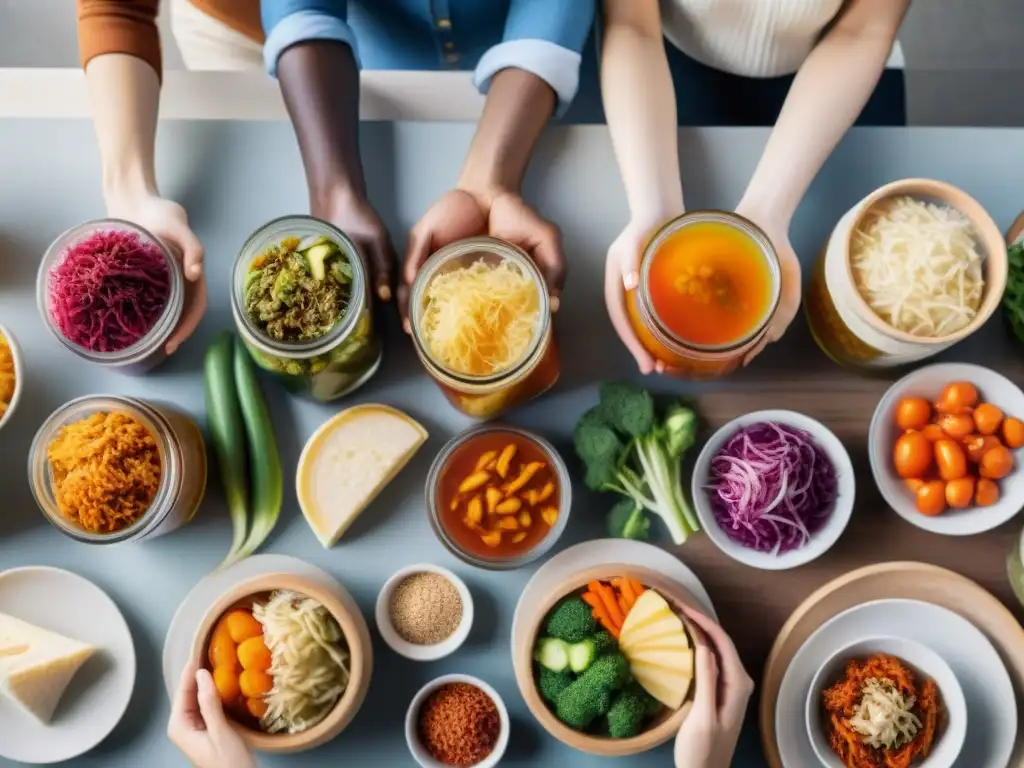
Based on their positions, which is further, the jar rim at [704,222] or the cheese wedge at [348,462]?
the cheese wedge at [348,462]

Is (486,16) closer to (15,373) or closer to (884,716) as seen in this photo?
(15,373)

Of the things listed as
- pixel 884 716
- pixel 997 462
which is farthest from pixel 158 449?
pixel 997 462

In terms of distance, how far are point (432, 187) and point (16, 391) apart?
1.95 ft

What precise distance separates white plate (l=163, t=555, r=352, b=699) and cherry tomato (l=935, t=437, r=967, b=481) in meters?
0.75

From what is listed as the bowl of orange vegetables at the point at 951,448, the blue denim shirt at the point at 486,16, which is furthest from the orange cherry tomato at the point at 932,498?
the blue denim shirt at the point at 486,16

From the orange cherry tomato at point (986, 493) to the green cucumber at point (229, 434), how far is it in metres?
0.92

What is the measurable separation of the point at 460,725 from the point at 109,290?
66cm

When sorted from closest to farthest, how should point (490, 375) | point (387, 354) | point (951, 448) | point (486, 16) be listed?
point (490, 375), point (951, 448), point (387, 354), point (486, 16)

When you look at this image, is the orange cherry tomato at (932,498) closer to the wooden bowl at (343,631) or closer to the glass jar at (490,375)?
the glass jar at (490,375)

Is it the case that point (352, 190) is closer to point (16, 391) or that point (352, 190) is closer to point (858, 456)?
point (16, 391)

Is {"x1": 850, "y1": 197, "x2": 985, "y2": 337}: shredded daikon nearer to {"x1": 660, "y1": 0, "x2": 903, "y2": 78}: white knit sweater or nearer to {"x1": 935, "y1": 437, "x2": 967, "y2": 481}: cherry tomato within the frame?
{"x1": 935, "y1": 437, "x2": 967, "y2": 481}: cherry tomato

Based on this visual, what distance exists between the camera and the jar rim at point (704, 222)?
90 cm

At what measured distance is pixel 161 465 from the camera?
962mm

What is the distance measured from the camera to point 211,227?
1.13 meters
